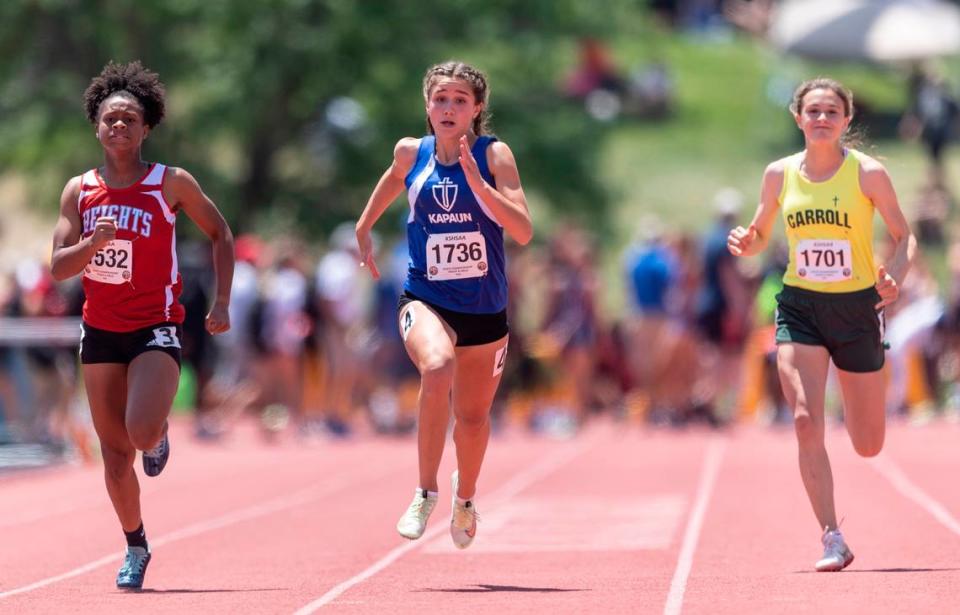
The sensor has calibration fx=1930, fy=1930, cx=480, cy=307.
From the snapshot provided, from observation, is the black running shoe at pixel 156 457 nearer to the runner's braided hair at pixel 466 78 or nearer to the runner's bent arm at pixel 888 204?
the runner's braided hair at pixel 466 78

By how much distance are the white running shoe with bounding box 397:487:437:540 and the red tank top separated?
137 centimetres

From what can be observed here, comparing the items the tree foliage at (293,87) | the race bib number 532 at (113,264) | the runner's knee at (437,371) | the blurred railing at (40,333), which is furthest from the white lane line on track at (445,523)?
the tree foliage at (293,87)

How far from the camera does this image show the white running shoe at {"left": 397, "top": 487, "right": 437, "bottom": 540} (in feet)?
27.3

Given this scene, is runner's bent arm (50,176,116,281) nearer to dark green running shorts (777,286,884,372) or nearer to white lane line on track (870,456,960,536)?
dark green running shorts (777,286,884,372)

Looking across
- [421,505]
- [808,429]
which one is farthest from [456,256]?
[808,429]

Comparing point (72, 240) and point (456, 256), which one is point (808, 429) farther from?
point (72, 240)

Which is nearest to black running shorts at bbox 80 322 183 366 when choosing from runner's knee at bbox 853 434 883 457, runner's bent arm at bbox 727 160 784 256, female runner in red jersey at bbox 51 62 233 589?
female runner in red jersey at bbox 51 62 233 589

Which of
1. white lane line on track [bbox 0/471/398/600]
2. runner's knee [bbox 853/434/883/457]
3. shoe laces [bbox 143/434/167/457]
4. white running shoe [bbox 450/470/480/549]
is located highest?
shoe laces [bbox 143/434/167/457]

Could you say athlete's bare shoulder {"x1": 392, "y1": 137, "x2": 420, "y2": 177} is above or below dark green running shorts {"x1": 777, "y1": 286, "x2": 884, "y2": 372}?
above

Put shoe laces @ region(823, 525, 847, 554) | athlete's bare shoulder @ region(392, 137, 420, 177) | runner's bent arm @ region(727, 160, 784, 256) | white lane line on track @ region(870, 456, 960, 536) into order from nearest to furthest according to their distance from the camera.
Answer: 1. shoe laces @ region(823, 525, 847, 554)
2. athlete's bare shoulder @ region(392, 137, 420, 177)
3. runner's bent arm @ region(727, 160, 784, 256)
4. white lane line on track @ region(870, 456, 960, 536)

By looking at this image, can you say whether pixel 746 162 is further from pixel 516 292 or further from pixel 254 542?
pixel 254 542

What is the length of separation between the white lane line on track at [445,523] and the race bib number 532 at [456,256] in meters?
1.44

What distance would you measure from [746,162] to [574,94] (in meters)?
5.12

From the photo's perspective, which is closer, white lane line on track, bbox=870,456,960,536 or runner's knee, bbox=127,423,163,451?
runner's knee, bbox=127,423,163,451
